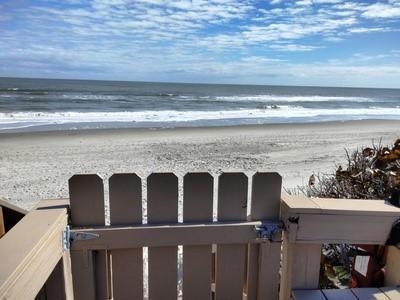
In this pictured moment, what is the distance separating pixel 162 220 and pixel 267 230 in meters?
0.49

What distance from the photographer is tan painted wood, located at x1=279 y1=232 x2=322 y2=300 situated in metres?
1.69

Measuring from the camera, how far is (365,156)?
2.92 m

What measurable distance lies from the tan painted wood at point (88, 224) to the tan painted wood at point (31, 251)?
77 mm

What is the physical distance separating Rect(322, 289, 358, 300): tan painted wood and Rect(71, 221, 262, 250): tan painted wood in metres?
0.43

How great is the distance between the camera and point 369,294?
1687 mm

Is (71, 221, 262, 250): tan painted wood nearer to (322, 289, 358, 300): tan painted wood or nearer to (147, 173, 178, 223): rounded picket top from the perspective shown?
(147, 173, 178, 223): rounded picket top

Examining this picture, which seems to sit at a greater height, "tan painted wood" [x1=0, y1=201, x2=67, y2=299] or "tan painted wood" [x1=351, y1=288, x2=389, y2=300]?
"tan painted wood" [x1=0, y1=201, x2=67, y2=299]

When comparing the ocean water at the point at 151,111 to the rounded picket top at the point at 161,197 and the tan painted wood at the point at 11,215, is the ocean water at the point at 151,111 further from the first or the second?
the rounded picket top at the point at 161,197

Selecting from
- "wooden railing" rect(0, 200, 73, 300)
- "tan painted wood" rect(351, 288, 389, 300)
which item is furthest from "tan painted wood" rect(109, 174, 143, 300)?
"tan painted wood" rect(351, 288, 389, 300)

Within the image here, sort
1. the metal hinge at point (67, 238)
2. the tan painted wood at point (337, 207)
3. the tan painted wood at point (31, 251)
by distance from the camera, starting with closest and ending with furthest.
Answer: the tan painted wood at point (31, 251) → the metal hinge at point (67, 238) → the tan painted wood at point (337, 207)

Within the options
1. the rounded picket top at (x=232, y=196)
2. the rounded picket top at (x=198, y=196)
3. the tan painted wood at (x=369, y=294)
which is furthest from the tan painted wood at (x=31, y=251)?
the tan painted wood at (x=369, y=294)

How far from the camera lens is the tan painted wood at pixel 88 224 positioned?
154cm

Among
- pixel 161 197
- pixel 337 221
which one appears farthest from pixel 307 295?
pixel 161 197

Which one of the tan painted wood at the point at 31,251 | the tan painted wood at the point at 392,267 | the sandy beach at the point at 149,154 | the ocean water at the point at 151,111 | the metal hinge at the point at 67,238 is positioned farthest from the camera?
the ocean water at the point at 151,111
